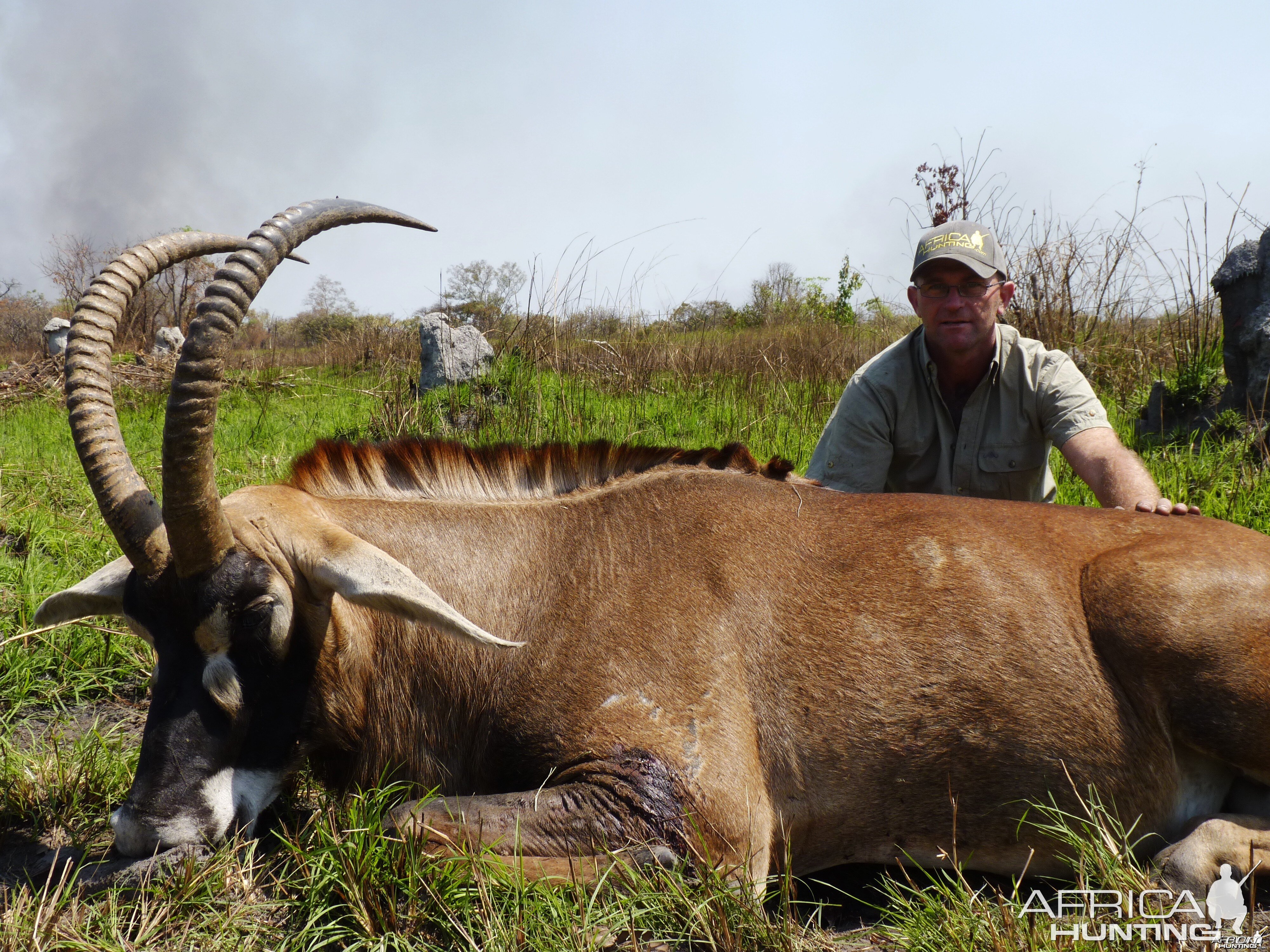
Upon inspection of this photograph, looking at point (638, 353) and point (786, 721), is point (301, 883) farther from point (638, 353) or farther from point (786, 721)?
point (638, 353)

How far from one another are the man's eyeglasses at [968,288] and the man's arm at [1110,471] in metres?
1.01

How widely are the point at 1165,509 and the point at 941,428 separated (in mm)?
1662

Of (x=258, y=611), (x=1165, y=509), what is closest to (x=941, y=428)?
(x=1165, y=509)

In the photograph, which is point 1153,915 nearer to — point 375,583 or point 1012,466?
point 375,583

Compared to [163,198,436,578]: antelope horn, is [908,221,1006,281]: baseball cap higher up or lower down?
higher up

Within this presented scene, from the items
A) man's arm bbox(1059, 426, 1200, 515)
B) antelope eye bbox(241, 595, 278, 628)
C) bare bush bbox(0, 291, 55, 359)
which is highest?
bare bush bbox(0, 291, 55, 359)

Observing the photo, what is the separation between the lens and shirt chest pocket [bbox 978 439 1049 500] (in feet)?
17.8

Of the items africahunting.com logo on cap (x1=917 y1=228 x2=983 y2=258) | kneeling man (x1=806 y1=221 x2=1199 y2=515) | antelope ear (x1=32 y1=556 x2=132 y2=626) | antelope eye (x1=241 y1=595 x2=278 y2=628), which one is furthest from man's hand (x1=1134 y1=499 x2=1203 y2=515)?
antelope ear (x1=32 y1=556 x2=132 y2=626)

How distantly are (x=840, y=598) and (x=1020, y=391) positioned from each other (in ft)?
9.21

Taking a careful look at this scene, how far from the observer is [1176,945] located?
8.22 feet

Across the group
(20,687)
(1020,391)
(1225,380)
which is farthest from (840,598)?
(1225,380)

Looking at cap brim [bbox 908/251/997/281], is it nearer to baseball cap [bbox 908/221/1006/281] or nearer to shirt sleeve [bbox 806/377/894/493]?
baseball cap [bbox 908/221/1006/281]

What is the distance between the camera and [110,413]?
309 cm

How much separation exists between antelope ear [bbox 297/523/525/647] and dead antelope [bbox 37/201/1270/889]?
10 mm
